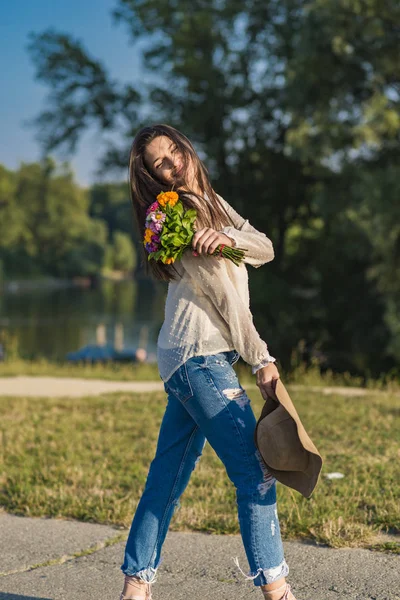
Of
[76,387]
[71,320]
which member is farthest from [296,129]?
[71,320]

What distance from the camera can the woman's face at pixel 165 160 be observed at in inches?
106

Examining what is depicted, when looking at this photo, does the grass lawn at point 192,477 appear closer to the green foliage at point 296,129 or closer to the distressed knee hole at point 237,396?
the distressed knee hole at point 237,396

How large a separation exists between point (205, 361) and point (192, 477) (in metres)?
2.29

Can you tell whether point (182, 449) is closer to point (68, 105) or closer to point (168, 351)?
point (168, 351)

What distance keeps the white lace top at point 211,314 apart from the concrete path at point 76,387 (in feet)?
20.6

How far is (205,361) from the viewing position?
2.58 m

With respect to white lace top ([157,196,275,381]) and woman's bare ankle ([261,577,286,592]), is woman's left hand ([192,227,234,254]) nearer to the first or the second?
white lace top ([157,196,275,381])

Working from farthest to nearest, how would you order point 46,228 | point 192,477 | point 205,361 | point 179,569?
point 46,228
point 192,477
point 179,569
point 205,361

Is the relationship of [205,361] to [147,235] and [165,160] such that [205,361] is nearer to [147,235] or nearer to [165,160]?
[147,235]

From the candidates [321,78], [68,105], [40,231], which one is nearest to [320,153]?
[321,78]

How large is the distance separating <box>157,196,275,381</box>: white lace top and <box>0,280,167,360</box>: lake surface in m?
24.0

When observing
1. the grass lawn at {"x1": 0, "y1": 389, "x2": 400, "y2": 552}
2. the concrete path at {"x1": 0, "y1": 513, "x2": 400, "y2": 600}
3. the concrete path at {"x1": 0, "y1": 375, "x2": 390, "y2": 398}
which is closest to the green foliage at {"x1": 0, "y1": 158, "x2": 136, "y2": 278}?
the concrete path at {"x1": 0, "y1": 375, "x2": 390, "y2": 398}

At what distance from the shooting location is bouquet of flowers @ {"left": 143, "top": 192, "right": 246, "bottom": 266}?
2.54 m

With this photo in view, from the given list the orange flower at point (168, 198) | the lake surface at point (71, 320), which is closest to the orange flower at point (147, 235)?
the orange flower at point (168, 198)
